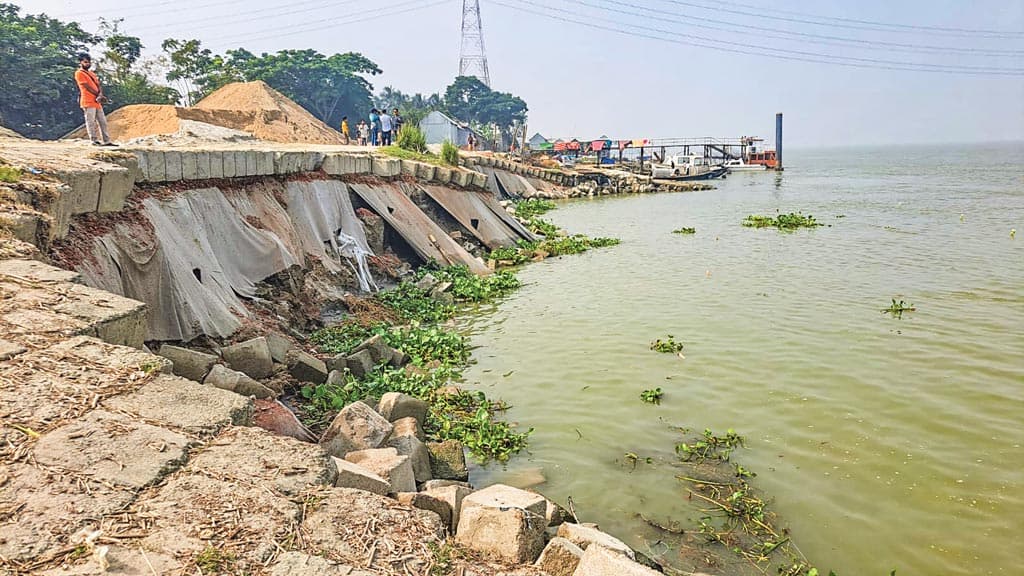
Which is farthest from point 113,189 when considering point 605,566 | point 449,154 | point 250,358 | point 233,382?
point 449,154

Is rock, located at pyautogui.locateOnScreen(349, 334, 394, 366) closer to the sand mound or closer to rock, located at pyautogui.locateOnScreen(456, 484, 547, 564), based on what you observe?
rock, located at pyautogui.locateOnScreen(456, 484, 547, 564)

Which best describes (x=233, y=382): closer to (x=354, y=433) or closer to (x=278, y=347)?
(x=354, y=433)

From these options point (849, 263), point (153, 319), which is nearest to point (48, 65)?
point (153, 319)

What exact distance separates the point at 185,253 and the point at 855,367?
26.1 feet

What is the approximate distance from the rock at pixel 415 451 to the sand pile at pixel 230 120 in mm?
15986

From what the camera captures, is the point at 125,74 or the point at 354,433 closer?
the point at 354,433

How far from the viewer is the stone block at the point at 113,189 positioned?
639cm

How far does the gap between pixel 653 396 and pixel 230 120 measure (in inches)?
982

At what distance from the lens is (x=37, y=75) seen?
27.6 m

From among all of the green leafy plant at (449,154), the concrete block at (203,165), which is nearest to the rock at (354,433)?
the concrete block at (203,165)

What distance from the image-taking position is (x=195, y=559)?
2496mm

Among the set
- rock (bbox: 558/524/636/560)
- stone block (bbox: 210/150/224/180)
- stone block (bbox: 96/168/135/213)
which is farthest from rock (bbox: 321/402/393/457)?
stone block (bbox: 210/150/224/180)

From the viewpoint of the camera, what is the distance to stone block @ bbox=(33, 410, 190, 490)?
9.52 ft

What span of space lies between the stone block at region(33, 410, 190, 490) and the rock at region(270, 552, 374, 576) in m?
0.82
